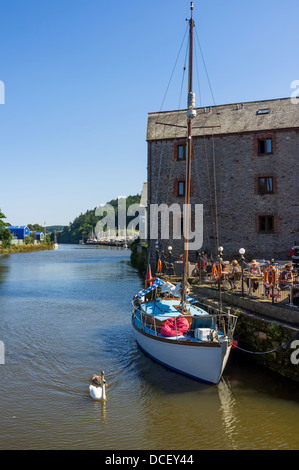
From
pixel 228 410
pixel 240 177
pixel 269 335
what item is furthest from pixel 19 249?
pixel 228 410

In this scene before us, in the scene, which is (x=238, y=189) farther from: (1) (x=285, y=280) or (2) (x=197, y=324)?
(2) (x=197, y=324)

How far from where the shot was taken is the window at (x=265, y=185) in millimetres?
29328

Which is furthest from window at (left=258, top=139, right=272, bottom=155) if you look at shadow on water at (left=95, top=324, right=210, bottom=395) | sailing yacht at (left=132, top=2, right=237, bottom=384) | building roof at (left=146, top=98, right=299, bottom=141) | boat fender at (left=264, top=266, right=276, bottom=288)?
shadow on water at (left=95, top=324, right=210, bottom=395)

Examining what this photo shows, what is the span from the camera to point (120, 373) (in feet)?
46.3

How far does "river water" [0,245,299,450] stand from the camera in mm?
9773

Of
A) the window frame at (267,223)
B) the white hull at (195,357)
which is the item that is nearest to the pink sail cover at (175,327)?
the white hull at (195,357)

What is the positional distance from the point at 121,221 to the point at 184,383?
168068 mm

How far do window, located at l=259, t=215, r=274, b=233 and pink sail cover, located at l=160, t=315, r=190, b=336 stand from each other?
17210mm

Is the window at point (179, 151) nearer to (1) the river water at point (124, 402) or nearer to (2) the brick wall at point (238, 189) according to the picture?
(2) the brick wall at point (238, 189)

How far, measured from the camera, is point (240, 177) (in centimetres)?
3002

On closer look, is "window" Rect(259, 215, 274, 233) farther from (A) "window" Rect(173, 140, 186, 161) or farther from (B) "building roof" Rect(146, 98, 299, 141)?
(A) "window" Rect(173, 140, 186, 161)

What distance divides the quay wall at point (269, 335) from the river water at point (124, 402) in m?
0.48
